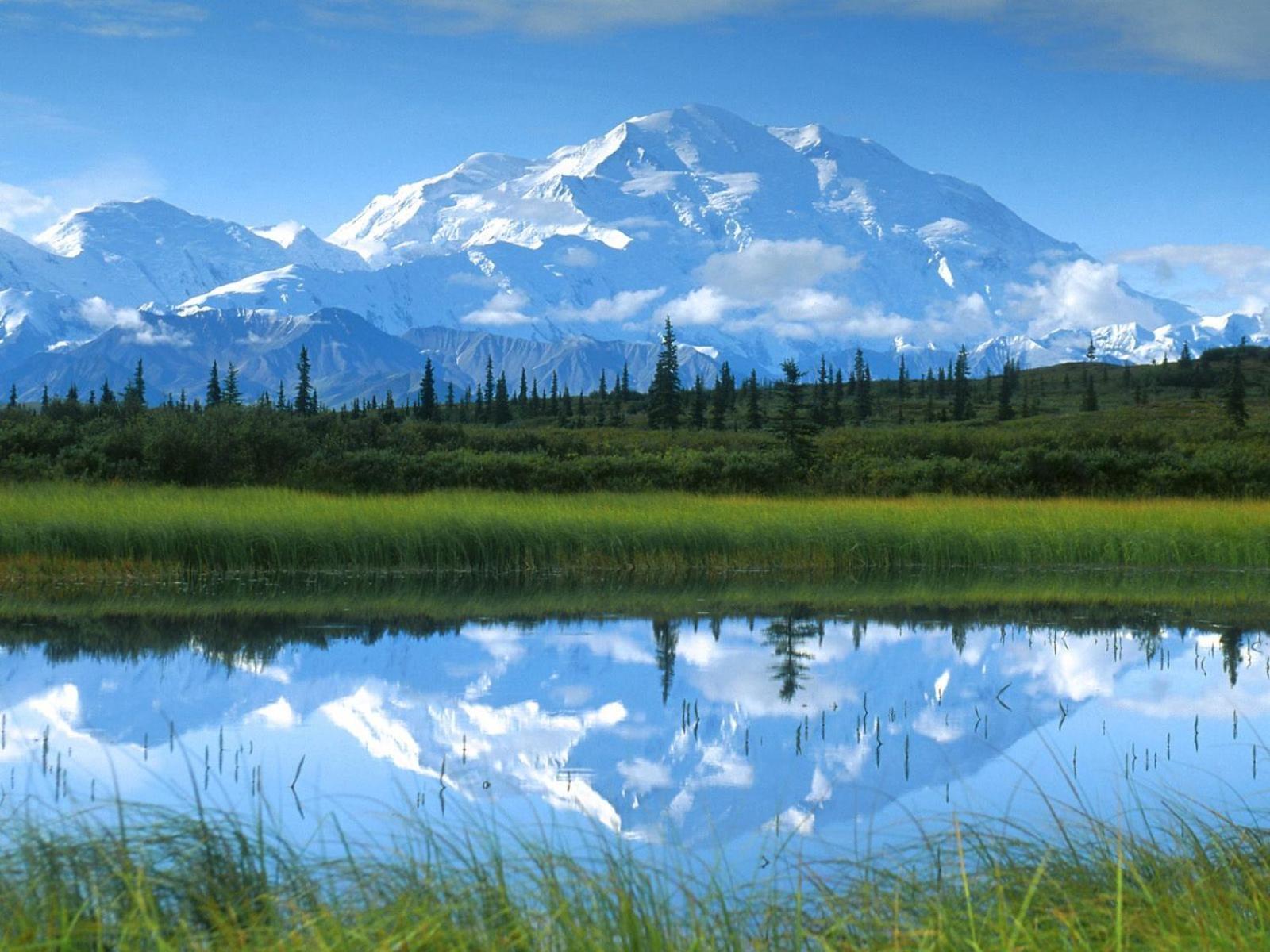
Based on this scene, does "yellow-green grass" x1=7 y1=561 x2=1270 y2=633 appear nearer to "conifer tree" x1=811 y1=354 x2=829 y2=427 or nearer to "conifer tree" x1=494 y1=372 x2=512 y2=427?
"conifer tree" x1=811 y1=354 x2=829 y2=427

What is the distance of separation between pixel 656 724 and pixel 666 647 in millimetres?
4944

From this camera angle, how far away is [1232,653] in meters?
18.2

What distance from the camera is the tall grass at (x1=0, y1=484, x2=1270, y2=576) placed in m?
24.8

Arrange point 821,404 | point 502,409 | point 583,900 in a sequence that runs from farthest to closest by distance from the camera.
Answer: point 502,409
point 821,404
point 583,900

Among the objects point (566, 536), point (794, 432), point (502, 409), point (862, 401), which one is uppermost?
point (862, 401)

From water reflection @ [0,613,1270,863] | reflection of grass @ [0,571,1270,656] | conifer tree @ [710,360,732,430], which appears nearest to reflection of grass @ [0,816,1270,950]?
water reflection @ [0,613,1270,863]

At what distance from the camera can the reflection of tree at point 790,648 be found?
15839mm

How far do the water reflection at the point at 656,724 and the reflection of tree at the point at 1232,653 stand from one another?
0.21 ft

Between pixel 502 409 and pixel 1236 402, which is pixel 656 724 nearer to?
pixel 1236 402

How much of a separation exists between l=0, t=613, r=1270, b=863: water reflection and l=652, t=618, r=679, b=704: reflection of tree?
0.21 ft

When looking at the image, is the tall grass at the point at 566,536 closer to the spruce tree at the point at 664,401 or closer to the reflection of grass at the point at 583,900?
the reflection of grass at the point at 583,900

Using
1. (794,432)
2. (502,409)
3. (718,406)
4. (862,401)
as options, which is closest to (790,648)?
(794,432)

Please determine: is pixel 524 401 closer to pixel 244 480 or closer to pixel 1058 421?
pixel 1058 421

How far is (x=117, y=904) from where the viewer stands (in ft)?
20.8
